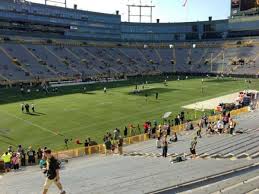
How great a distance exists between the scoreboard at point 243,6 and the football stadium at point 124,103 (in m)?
0.31

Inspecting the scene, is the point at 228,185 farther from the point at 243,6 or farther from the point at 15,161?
the point at 243,6

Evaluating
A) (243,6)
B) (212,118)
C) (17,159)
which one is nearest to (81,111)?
(212,118)

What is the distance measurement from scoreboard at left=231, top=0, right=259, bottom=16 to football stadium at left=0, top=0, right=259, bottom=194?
31 centimetres

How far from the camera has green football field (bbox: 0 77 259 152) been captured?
1222 inches

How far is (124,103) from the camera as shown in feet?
154

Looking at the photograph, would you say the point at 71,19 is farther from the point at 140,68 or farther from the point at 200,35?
the point at 200,35

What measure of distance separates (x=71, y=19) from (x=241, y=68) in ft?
143

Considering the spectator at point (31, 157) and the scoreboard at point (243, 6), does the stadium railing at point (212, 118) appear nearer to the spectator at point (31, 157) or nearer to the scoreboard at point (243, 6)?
the spectator at point (31, 157)

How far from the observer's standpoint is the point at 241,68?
3472 inches

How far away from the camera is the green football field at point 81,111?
31.0 m

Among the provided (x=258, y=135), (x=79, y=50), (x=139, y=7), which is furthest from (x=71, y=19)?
(x=258, y=135)

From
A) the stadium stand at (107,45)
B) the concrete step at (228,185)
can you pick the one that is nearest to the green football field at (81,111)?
the stadium stand at (107,45)

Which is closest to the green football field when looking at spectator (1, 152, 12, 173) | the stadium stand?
spectator (1, 152, 12, 173)

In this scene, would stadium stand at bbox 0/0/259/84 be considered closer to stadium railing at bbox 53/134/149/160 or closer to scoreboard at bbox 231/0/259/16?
scoreboard at bbox 231/0/259/16
